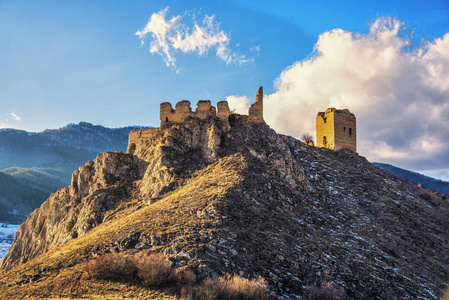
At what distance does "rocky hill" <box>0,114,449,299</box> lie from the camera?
650 inches

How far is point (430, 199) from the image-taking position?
35094 mm

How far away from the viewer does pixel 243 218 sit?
19750 mm

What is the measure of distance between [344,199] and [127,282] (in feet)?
62.5

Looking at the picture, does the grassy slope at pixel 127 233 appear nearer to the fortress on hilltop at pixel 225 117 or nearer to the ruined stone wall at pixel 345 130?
the fortress on hilltop at pixel 225 117

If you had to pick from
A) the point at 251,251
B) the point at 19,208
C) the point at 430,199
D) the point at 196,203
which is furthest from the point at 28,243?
the point at 19,208

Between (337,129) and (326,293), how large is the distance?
2703 cm

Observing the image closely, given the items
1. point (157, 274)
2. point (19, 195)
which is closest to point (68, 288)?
point (157, 274)

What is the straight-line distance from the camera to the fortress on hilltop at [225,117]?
3303 centimetres

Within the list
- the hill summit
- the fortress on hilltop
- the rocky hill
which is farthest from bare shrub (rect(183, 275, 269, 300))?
the fortress on hilltop

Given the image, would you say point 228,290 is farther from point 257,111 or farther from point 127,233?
point 257,111

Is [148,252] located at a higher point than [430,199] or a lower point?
lower

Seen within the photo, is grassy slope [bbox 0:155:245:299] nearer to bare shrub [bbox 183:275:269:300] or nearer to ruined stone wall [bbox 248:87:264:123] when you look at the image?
bare shrub [bbox 183:275:269:300]

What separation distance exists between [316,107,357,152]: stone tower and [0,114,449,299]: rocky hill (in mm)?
1888

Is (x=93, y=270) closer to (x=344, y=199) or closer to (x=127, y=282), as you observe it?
(x=127, y=282)
